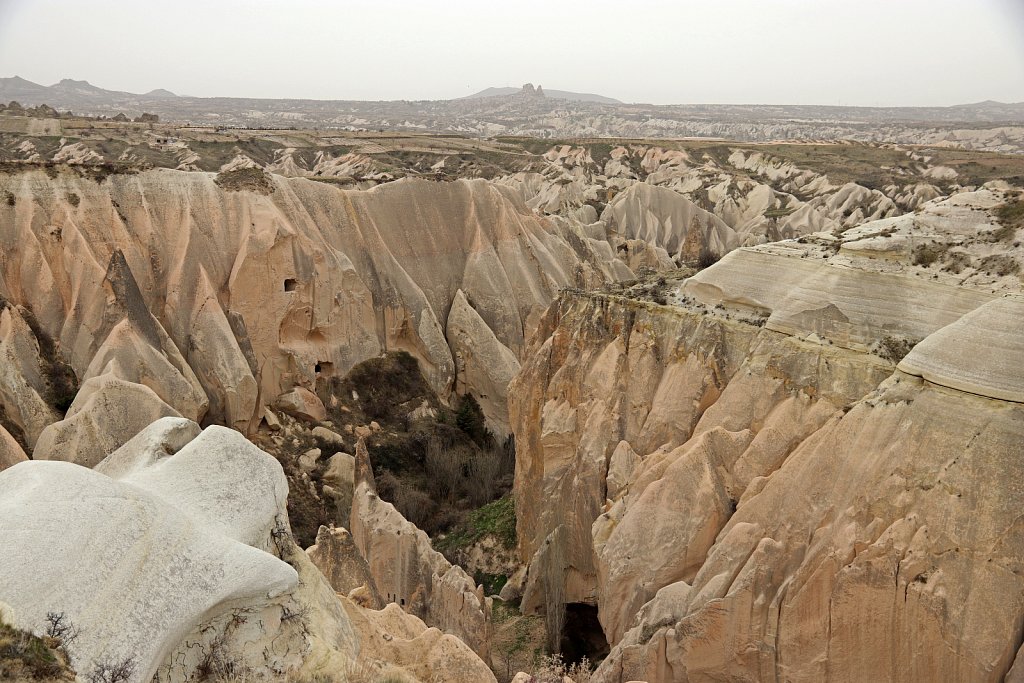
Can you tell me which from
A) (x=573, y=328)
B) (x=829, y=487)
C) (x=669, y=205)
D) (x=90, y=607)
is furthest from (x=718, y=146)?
(x=90, y=607)

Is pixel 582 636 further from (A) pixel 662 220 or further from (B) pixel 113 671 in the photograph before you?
(A) pixel 662 220

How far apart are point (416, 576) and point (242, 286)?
15507mm

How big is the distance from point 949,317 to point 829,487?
13.5ft

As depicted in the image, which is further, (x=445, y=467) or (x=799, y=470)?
(x=445, y=467)

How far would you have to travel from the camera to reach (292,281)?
91.5ft

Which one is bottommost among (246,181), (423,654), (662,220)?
(423,654)

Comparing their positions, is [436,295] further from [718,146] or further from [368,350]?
[718,146]

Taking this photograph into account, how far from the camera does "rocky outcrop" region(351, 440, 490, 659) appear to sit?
1424 centimetres

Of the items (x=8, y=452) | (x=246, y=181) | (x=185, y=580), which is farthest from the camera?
(x=246, y=181)

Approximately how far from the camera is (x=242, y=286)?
26672 millimetres

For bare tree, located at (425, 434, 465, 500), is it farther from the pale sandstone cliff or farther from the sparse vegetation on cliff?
the pale sandstone cliff

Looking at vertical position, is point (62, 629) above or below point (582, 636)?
above

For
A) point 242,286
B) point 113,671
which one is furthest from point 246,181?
point 113,671

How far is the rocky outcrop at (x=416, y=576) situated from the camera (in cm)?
1424
